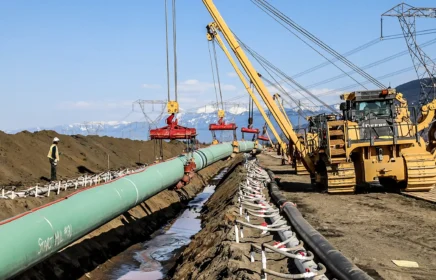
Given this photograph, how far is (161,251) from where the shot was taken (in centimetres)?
1809

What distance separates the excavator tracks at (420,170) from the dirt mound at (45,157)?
18.4 metres

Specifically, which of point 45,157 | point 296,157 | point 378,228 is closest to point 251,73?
point 296,157

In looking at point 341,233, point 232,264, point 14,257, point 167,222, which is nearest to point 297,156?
point 167,222

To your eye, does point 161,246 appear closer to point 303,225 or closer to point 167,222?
point 167,222

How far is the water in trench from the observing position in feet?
48.6

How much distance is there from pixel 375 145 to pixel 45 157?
74.3 feet

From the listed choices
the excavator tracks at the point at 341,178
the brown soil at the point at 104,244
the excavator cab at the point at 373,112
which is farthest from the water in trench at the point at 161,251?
the excavator cab at the point at 373,112

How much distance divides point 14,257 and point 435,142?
17.8 meters

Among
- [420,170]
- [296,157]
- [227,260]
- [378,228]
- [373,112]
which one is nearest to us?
[227,260]

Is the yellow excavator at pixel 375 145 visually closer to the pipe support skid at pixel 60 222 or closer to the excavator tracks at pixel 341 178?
the excavator tracks at pixel 341 178

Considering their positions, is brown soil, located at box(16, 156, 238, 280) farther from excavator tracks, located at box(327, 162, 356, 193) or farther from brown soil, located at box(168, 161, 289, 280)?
excavator tracks, located at box(327, 162, 356, 193)

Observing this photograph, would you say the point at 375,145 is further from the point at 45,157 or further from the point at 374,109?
the point at 45,157

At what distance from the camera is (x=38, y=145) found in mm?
33156

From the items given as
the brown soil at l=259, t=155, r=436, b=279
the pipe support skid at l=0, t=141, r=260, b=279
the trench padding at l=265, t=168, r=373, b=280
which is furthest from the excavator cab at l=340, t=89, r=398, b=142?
the pipe support skid at l=0, t=141, r=260, b=279
